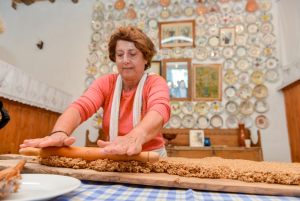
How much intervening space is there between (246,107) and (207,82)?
0.55m

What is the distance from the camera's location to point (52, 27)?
11.8 feet

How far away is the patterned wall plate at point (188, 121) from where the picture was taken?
3.07m

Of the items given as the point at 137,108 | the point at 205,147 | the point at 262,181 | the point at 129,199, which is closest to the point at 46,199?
the point at 129,199

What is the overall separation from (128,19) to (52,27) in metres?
1.12

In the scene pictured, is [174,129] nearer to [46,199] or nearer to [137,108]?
[137,108]

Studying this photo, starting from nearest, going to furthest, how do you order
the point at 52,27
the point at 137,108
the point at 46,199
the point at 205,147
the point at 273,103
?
the point at 46,199, the point at 137,108, the point at 205,147, the point at 273,103, the point at 52,27

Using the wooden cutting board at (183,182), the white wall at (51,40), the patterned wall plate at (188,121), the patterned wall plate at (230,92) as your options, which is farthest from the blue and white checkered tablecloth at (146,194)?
the white wall at (51,40)

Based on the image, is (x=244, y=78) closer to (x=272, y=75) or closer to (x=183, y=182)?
(x=272, y=75)

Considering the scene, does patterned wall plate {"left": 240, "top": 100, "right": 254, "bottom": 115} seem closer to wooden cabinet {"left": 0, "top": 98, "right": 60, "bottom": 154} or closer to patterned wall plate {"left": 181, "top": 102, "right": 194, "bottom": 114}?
patterned wall plate {"left": 181, "top": 102, "right": 194, "bottom": 114}

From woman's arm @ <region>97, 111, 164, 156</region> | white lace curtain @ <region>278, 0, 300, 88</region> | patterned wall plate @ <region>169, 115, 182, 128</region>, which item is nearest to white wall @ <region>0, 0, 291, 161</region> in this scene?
patterned wall plate @ <region>169, 115, 182, 128</region>

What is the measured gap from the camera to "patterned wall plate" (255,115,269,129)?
2947 mm

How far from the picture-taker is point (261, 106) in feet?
9.80

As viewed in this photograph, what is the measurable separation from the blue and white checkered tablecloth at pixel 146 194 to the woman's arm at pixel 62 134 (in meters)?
0.19

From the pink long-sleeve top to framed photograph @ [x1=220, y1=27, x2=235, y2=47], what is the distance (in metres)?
2.24
